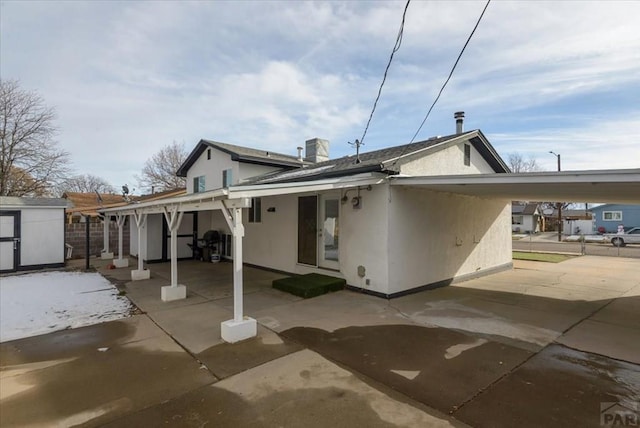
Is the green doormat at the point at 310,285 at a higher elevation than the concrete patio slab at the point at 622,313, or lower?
higher

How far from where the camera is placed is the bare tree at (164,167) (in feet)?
104

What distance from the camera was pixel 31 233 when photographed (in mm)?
10797

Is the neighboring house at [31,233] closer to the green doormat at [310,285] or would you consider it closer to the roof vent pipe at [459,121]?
the green doormat at [310,285]

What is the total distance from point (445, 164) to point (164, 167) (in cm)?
3019

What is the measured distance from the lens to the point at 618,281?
8.75 meters

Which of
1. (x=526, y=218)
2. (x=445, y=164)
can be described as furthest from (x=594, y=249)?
(x=526, y=218)

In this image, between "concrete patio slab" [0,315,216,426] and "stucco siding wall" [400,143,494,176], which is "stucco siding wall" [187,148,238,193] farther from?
"concrete patio slab" [0,315,216,426]

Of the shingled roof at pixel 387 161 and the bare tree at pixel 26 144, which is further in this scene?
the bare tree at pixel 26 144

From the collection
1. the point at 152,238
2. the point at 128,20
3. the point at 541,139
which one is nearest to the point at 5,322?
the point at 128,20

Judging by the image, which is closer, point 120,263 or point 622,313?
point 622,313

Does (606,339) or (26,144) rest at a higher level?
(26,144)

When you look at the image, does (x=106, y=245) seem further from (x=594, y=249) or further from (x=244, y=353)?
(x=594, y=249)

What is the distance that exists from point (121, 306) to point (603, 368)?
25.3 feet

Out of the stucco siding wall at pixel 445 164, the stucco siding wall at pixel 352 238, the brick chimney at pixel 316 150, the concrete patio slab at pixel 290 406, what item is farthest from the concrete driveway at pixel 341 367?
the brick chimney at pixel 316 150
